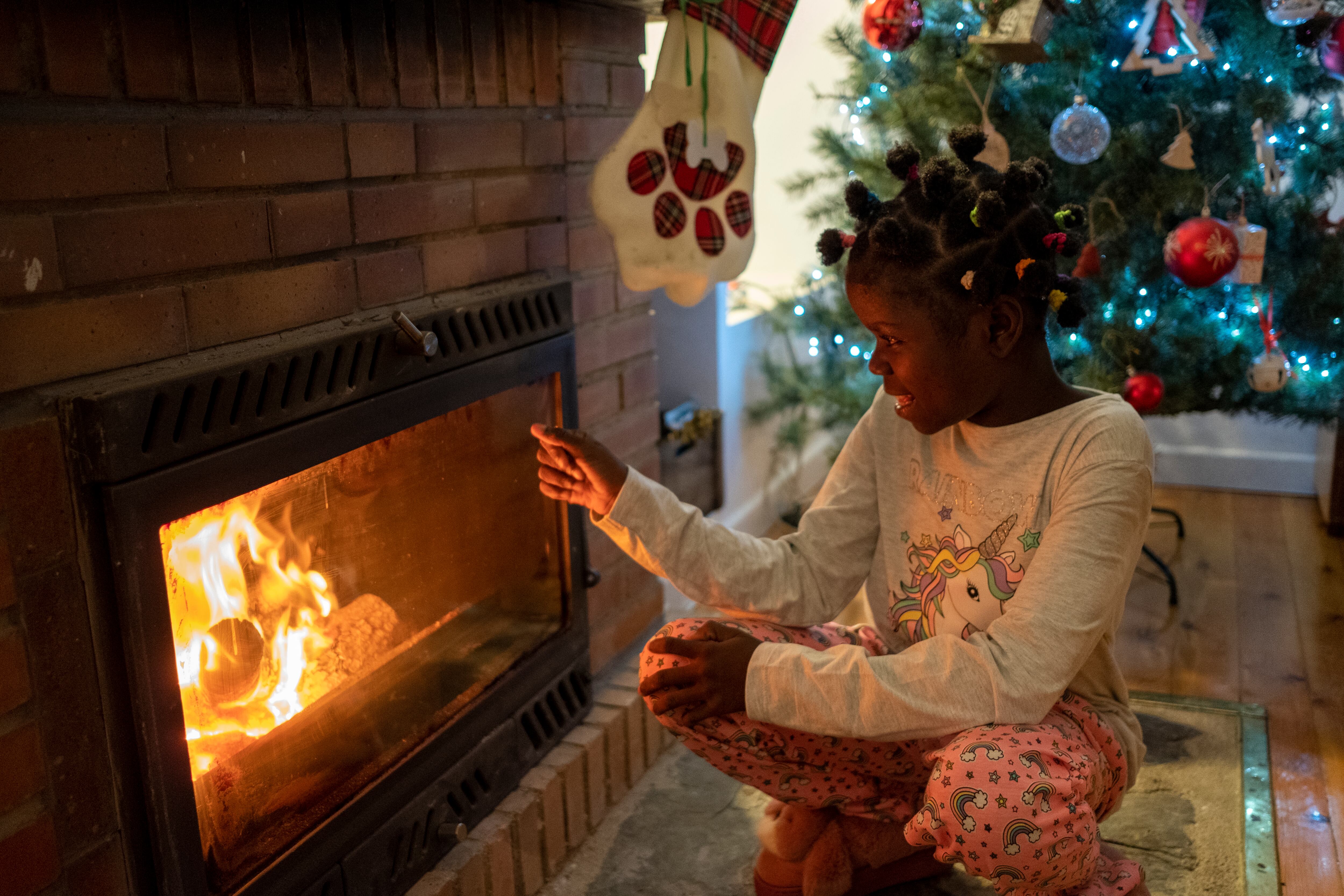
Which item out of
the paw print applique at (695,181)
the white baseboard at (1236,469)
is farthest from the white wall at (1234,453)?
the paw print applique at (695,181)

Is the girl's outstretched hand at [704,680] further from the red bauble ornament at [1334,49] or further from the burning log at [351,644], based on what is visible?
the red bauble ornament at [1334,49]

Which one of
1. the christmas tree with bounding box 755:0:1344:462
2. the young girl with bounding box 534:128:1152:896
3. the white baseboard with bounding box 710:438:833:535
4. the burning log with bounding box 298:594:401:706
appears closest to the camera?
the young girl with bounding box 534:128:1152:896

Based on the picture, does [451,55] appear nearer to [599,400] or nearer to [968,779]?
[599,400]

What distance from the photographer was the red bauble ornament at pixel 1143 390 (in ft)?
7.44

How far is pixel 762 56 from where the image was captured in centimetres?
169

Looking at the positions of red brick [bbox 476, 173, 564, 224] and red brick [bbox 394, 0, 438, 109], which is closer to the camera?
red brick [bbox 394, 0, 438, 109]

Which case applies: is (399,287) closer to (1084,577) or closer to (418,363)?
(418,363)

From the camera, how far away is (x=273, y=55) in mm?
1092

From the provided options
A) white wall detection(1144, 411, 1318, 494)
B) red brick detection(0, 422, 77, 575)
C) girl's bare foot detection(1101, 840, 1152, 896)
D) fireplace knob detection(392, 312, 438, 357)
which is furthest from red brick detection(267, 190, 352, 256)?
white wall detection(1144, 411, 1318, 494)

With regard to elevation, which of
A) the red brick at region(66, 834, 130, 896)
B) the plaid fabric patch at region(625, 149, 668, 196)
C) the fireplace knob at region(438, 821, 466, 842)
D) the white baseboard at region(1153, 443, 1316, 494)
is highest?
the plaid fabric patch at region(625, 149, 668, 196)

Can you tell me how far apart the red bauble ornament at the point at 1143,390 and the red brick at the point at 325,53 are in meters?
1.67

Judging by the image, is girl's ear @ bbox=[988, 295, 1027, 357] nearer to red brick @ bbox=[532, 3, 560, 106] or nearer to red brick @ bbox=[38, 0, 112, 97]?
red brick @ bbox=[532, 3, 560, 106]

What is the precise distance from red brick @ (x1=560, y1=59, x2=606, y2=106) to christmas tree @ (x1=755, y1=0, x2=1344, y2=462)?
682mm

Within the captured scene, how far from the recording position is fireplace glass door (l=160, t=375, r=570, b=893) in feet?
3.64
